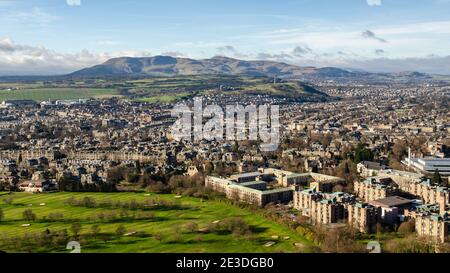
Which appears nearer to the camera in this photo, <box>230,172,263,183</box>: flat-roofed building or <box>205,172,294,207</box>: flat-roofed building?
<box>205,172,294,207</box>: flat-roofed building

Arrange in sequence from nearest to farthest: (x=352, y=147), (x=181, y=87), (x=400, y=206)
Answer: (x=400, y=206) → (x=352, y=147) → (x=181, y=87)

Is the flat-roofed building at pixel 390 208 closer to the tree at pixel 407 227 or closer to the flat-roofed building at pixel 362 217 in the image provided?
the flat-roofed building at pixel 362 217

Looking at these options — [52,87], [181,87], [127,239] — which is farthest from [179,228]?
[52,87]

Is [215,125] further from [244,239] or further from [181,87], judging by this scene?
[181,87]

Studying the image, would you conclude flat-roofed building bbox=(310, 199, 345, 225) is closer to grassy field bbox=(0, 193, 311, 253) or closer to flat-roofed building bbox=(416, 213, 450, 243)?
grassy field bbox=(0, 193, 311, 253)

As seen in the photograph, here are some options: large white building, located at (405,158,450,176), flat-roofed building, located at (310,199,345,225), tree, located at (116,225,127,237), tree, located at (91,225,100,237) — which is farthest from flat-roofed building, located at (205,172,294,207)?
large white building, located at (405,158,450,176)

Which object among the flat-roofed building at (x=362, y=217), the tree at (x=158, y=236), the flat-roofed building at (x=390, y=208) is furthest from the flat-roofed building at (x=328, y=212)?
the tree at (x=158, y=236)
